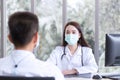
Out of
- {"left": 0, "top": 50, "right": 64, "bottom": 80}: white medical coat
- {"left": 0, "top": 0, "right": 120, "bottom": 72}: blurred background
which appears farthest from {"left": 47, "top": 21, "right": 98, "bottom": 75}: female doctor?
{"left": 0, "top": 50, "right": 64, "bottom": 80}: white medical coat

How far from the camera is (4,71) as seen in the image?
4.63 ft

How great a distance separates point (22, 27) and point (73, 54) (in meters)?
1.76

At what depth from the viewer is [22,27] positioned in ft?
4.36

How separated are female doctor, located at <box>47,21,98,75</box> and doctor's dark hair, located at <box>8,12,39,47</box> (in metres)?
1.60

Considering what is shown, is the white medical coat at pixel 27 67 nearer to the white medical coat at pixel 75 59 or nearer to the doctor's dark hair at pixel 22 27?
the doctor's dark hair at pixel 22 27

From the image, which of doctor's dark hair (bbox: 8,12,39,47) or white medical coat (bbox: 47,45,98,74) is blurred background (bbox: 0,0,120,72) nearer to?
white medical coat (bbox: 47,45,98,74)

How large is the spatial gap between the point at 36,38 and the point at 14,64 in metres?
0.18

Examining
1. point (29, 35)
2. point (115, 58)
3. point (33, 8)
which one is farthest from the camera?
point (33, 8)

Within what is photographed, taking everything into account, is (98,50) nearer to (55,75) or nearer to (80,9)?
(80,9)

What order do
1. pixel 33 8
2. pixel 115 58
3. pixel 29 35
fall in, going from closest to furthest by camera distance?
1. pixel 29 35
2. pixel 115 58
3. pixel 33 8

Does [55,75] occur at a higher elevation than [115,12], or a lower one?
lower

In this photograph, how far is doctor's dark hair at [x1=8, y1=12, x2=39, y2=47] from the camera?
133cm

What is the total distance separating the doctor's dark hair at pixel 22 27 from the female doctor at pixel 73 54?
160 cm

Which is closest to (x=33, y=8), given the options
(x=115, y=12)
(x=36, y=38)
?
(x=115, y=12)
